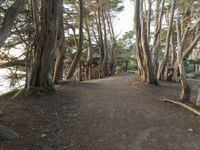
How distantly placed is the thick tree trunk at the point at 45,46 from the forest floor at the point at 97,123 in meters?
0.60

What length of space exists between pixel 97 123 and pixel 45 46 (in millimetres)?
3409

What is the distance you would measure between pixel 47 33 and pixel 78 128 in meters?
3.70

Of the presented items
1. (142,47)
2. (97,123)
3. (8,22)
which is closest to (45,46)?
(8,22)

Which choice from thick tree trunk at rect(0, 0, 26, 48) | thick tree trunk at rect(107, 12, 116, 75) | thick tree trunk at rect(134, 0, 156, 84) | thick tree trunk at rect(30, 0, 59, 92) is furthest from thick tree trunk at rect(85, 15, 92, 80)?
thick tree trunk at rect(0, 0, 26, 48)

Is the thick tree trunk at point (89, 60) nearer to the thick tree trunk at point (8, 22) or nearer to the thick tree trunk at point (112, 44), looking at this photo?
the thick tree trunk at point (112, 44)

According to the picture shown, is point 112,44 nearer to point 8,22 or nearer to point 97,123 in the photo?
point 97,123

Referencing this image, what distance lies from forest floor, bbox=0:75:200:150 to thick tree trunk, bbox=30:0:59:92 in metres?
0.60

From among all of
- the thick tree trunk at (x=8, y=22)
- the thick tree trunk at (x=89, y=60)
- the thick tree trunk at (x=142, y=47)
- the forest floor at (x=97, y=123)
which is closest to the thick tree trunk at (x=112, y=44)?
the thick tree trunk at (x=89, y=60)

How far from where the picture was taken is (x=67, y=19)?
61.5 feet

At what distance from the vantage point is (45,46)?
862 centimetres

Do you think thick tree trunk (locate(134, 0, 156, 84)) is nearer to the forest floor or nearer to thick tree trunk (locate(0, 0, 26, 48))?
the forest floor

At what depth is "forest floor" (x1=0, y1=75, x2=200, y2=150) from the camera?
5.14 m

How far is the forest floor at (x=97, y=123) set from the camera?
16.9 feet

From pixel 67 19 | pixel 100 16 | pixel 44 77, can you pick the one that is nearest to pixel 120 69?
pixel 100 16
